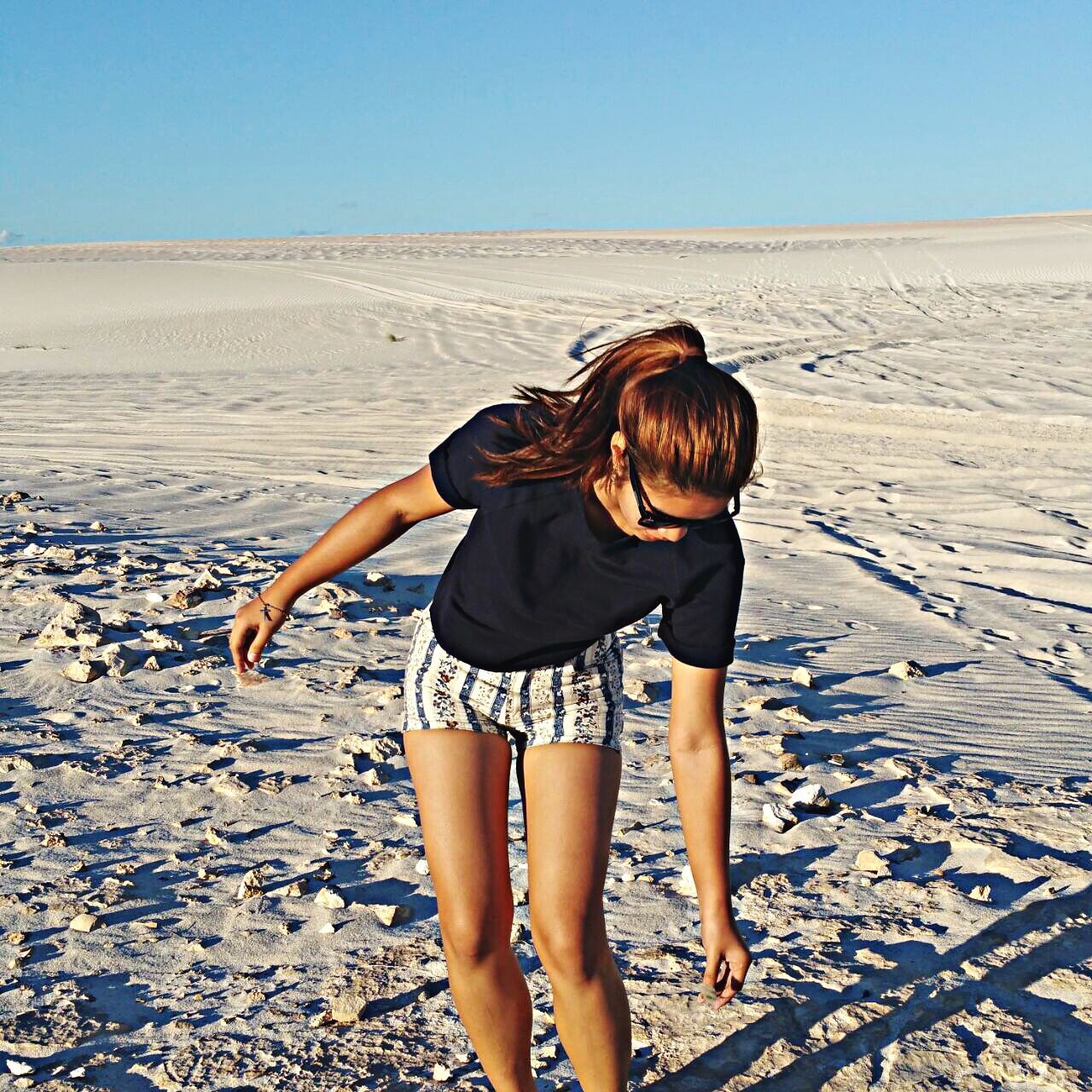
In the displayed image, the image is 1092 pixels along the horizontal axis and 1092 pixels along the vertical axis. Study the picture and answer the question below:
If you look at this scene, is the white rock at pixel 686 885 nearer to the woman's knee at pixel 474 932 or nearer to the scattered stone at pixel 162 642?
the woman's knee at pixel 474 932

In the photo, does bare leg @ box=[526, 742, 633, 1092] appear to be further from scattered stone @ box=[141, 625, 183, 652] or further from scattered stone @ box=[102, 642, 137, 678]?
scattered stone @ box=[141, 625, 183, 652]

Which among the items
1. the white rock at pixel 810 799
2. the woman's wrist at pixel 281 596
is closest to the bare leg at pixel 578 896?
the woman's wrist at pixel 281 596

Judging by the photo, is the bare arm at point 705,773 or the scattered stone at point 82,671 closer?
the bare arm at point 705,773

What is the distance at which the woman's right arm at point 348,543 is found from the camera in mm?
2398

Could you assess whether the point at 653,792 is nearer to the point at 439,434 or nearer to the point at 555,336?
the point at 439,434

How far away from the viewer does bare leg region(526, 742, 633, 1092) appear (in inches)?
85.4

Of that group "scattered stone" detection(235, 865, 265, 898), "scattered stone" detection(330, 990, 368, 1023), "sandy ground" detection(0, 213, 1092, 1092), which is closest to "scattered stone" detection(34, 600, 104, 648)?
"sandy ground" detection(0, 213, 1092, 1092)

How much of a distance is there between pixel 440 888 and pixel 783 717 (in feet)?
8.18

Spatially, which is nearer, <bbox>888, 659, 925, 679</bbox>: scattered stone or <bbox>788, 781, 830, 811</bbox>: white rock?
<bbox>788, 781, 830, 811</bbox>: white rock

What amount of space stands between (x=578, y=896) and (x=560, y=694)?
13.9 inches

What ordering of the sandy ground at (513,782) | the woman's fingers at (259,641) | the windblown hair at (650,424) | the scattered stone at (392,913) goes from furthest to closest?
the scattered stone at (392,913), the sandy ground at (513,782), the woman's fingers at (259,641), the windblown hair at (650,424)

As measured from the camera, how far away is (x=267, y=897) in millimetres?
3262

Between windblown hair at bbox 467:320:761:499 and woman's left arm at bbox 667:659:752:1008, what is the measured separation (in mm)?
408

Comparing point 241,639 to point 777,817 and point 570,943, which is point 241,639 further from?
point 777,817
